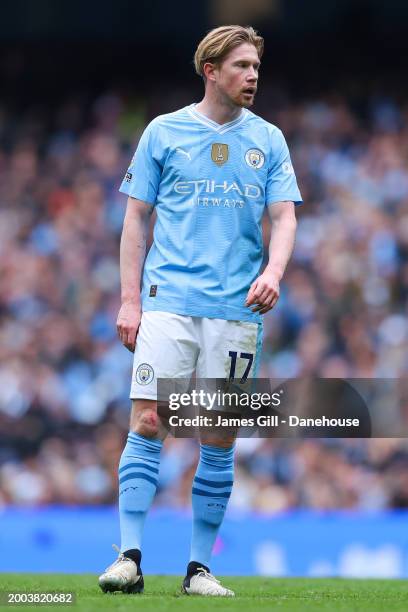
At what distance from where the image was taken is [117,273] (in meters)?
14.2

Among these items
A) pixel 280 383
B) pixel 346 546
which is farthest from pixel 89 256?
pixel 280 383

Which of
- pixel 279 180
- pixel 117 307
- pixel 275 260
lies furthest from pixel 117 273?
pixel 275 260

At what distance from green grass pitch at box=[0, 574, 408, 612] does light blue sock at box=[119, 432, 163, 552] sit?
0.26 metres

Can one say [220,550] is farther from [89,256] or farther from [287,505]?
[89,256]

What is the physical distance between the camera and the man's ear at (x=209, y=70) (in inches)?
224

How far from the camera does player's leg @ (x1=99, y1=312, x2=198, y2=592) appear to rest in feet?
17.9

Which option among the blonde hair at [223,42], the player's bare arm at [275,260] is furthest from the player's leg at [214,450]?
the blonde hair at [223,42]

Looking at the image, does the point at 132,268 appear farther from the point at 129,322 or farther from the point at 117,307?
the point at 117,307

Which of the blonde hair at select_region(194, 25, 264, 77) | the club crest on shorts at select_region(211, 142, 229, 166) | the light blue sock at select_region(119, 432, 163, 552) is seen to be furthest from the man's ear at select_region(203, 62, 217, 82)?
the light blue sock at select_region(119, 432, 163, 552)

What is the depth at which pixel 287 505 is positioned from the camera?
11391 mm

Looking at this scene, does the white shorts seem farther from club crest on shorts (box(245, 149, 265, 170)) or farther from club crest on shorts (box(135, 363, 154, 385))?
club crest on shorts (box(245, 149, 265, 170))

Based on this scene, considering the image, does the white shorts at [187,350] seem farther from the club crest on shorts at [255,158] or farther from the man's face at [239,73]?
the man's face at [239,73]

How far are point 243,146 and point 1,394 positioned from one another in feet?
25.8

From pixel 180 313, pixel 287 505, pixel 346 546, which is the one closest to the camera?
pixel 180 313
